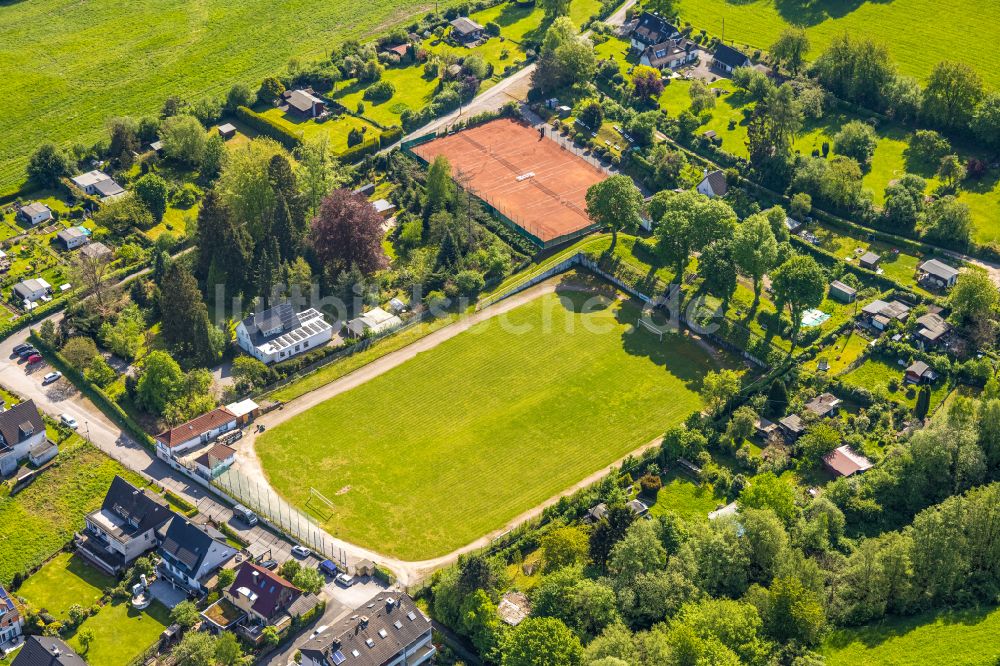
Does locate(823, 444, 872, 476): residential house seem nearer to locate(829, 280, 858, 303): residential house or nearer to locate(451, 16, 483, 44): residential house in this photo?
locate(829, 280, 858, 303): residential house

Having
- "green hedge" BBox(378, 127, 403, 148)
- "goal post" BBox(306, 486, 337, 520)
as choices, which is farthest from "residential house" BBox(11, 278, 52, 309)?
"green hedge" BBox(378, 127, 403, 148)

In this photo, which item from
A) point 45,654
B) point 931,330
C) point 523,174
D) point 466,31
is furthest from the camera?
point 466,31

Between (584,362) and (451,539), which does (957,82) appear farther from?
(451,539)

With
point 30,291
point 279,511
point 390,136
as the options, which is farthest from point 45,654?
point 390,136

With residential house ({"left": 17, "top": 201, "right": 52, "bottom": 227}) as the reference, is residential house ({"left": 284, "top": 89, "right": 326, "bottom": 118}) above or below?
above

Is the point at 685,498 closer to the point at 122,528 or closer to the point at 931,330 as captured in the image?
the point at 931,330

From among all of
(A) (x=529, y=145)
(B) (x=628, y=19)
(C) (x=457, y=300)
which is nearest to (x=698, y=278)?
(C) (x=457, y=300)
